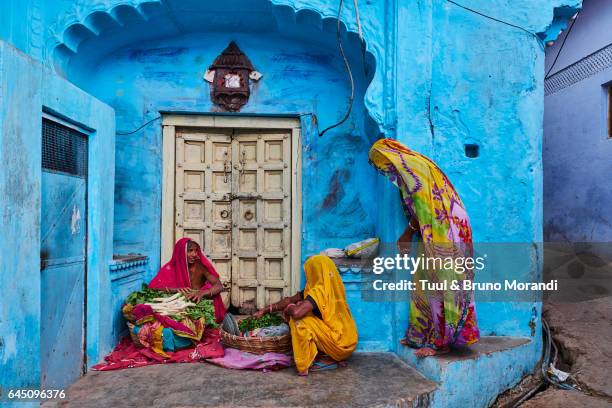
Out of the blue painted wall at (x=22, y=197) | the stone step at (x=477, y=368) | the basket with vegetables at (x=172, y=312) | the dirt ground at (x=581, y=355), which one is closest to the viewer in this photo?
the blue painted wall at (x=22, y=197)

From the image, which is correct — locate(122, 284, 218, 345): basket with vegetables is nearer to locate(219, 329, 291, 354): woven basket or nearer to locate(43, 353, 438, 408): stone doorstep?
locate(43, 353, 438, 408): stone doorstep

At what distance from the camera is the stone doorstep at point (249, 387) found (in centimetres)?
317

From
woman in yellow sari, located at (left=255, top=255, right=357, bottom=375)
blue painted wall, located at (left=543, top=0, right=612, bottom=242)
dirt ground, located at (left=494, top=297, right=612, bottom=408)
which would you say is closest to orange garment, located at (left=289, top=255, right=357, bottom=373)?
woman in yellow sari, located at (left=255, top=255, right=357, bottom=375)

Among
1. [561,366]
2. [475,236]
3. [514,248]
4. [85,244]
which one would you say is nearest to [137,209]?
[85,244]

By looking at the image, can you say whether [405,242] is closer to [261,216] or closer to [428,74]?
[428,74]

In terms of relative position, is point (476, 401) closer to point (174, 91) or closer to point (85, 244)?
point (85, 244)

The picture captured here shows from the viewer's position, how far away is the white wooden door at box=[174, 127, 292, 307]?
16.8 ft

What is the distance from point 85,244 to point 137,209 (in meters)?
1.20

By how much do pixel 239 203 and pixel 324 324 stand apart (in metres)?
1.99

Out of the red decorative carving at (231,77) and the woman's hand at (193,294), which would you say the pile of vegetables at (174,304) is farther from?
the red decorative carving at (231,77)

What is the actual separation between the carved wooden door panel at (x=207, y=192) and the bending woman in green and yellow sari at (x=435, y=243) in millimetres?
2027

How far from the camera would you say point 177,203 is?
16.7 feet

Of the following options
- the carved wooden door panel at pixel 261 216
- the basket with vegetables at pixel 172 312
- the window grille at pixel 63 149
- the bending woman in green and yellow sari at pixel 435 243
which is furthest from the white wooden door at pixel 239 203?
the bending woman in green and yellow sari at pixel 435 243

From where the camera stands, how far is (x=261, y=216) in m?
5.15
